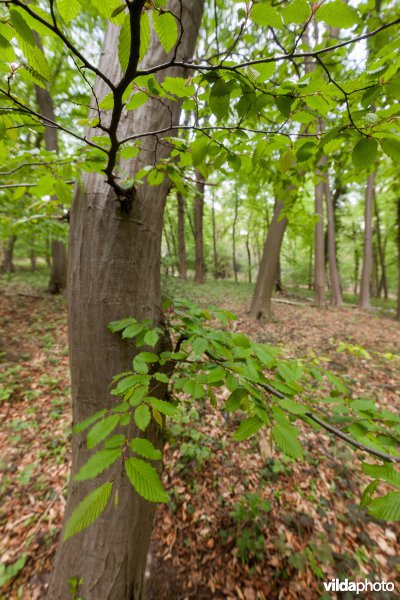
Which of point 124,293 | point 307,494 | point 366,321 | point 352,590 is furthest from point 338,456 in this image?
point 366,321

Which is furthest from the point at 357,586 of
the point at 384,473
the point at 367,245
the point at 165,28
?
the point at 367,245

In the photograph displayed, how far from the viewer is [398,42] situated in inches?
26.6

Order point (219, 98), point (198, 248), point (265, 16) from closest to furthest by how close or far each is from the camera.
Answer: point (265, 16) → point (219, 98) → point (198, 248)

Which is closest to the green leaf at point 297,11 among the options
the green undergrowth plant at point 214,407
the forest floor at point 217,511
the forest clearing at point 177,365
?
the forest clearing at point 177,365

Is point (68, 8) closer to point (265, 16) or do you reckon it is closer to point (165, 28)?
point (165, 28)

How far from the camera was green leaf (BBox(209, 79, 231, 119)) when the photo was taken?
0.74 m

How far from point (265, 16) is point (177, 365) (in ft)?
8.01

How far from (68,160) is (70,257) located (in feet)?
1.49

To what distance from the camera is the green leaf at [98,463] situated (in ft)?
2.19

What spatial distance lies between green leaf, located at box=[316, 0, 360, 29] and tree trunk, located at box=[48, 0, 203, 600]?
81cm

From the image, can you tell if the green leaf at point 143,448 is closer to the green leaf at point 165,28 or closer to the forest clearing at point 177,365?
the forest clearing at point 177,365

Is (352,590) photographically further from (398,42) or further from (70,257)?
(398,42)

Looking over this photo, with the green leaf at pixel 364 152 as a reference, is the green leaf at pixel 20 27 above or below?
above

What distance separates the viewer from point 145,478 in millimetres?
703
